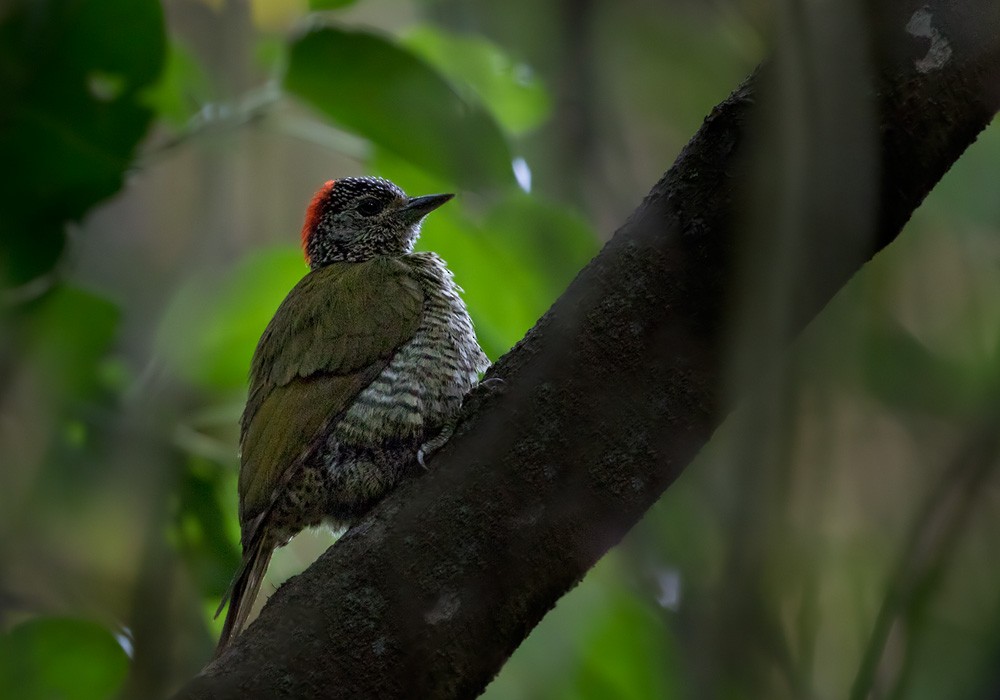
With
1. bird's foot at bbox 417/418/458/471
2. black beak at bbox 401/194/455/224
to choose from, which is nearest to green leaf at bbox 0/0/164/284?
bird's foot at bbox 417/418/458/471

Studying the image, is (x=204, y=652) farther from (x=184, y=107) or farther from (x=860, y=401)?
(x=860, y=401)

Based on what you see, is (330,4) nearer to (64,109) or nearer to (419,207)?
(64,109)

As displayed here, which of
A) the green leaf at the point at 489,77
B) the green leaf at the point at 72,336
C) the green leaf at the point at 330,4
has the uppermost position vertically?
the green leaf at the point at 489,77

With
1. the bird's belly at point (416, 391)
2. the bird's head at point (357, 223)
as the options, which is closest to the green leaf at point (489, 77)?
the bird's belly at point (416, 391)

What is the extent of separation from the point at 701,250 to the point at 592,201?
629mm

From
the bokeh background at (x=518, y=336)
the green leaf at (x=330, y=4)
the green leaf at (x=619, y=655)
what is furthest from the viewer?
the green leaf at (x=330, y=4)

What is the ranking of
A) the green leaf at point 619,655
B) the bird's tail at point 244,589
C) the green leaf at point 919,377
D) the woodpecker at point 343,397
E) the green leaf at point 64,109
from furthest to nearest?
the woodpecker at point 343,397
the bird's tail at point 244,589
the green leaf at point 619,655
the green leaf at point 64,109
the green leaf at point 919,377

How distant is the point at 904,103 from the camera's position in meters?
1.67

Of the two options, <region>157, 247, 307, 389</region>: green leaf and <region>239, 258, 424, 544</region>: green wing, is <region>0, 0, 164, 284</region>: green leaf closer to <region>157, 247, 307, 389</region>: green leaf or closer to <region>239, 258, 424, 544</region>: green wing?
<region>157, 247, 307, 389</region>: green leaf

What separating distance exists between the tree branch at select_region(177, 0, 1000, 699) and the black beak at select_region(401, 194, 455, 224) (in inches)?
71.1

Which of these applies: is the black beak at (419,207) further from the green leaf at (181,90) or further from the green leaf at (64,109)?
the green leaf at (64,109)

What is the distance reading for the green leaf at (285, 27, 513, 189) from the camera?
2.43m

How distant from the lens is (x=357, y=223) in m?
3.97

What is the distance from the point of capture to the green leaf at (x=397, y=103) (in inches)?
95.7
